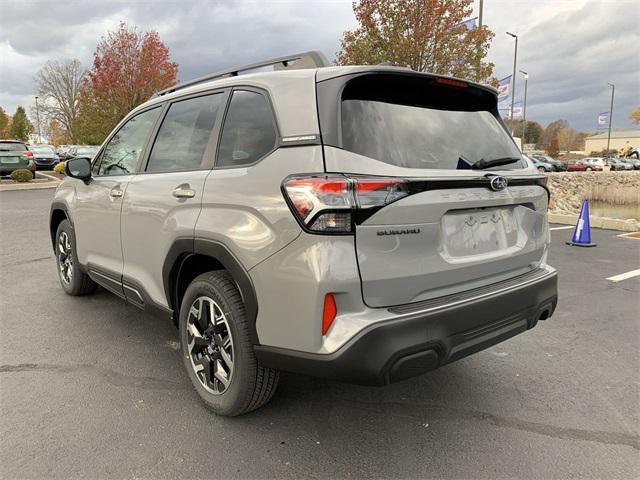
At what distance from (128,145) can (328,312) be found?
261 cm

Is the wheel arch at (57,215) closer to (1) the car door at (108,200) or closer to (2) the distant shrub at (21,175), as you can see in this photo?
(1) the car door at (108,200)

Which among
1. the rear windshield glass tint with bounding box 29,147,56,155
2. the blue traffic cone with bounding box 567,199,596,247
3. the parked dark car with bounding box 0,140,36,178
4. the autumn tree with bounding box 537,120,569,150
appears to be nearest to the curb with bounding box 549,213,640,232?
the blue traffic cone with bounding box 567,199,596,247

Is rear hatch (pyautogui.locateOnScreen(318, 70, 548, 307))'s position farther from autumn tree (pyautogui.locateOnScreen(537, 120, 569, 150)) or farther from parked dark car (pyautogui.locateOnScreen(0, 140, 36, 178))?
autumn tree (pyautogui.locateOnScreen(537, 120, 569, 150))

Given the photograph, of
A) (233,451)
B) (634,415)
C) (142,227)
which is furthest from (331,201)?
(634,415)

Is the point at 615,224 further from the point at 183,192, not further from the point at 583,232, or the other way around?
the point at 183,192

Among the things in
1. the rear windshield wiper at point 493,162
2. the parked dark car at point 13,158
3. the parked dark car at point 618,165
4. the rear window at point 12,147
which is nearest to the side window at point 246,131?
the rear windshield wiper at point 493,162

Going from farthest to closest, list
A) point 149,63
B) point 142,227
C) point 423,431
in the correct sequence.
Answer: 1. point 149,63
2. point 142,227
3. point 423,431

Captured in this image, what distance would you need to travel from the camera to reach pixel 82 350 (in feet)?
12.1

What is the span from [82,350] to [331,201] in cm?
267

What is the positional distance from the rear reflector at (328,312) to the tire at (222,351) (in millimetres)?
491

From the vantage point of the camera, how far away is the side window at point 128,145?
11.9 ft

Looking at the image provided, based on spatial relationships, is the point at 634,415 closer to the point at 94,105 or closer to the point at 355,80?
the point at 355,80

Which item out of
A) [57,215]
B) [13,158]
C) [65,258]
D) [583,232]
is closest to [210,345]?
[65,258]

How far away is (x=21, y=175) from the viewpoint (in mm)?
19859
